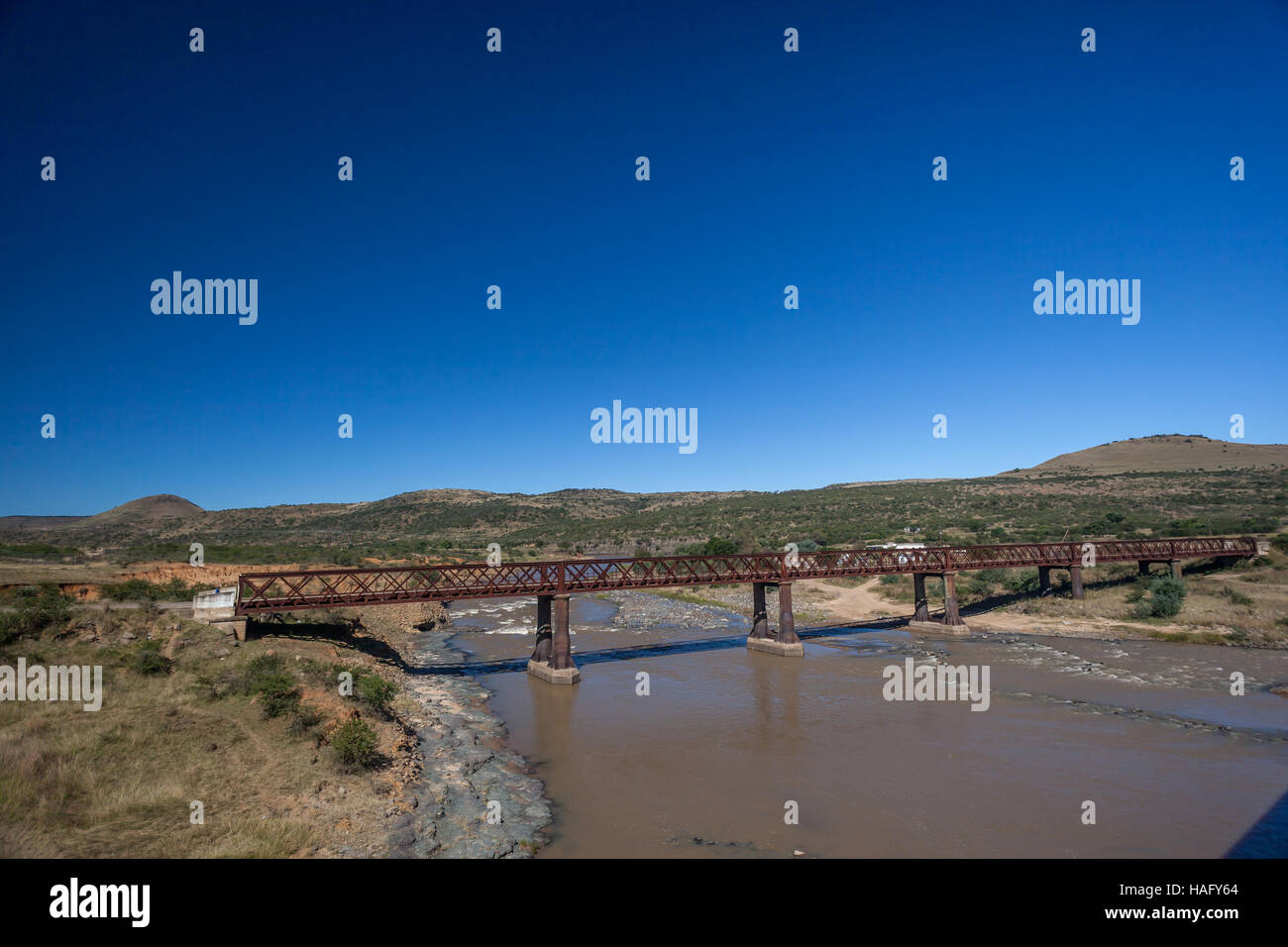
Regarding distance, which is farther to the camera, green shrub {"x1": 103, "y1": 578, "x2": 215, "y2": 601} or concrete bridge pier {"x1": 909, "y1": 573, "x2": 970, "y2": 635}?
concrete bridge pier {"x1": 909, "y1": 573, "x2": 970, "y2": 635}

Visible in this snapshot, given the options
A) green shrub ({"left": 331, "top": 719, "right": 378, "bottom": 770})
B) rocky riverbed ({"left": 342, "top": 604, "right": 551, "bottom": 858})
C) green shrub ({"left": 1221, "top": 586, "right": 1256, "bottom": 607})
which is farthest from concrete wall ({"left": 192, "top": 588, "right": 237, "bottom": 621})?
green shrub ({"left": 1221, "top": 586, "right": 1256, "bottom": 607})

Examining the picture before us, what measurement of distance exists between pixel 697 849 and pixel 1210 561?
47.3 m

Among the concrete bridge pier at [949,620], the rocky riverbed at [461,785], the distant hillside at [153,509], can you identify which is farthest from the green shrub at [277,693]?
the distant hillside at [153,509]

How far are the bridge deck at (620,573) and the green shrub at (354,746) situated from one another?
9.08 meters

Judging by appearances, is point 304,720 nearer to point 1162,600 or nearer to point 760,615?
point 760,615

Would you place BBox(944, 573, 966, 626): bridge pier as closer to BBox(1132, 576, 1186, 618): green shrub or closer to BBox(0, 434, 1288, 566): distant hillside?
BBox(1132, 576, 1186, 618): green shrub

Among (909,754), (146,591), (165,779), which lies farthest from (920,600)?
(146,591)

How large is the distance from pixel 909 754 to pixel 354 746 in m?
14.9

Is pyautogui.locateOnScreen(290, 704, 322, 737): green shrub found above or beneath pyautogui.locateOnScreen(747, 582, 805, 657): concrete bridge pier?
above

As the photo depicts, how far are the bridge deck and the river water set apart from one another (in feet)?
13.7

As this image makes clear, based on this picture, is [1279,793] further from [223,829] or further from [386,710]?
[386,710]

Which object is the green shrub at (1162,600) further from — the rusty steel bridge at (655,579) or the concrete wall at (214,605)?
the concrete wall at (214,605)

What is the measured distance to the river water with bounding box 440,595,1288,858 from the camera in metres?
12.6
